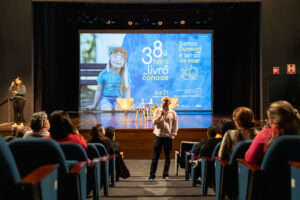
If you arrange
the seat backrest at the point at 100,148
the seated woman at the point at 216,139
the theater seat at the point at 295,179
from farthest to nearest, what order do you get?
the seat backrest at the point at 100,148 < the seated woman at the point at 216,139 < the theater seat at the point at 295,179

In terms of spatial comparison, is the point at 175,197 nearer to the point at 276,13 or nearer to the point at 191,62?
the point at 276,13

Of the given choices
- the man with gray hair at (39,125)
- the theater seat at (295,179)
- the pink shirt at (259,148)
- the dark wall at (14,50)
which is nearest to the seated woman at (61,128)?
the man with gray hair at (39,125)

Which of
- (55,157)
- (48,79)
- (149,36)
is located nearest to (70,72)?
(48,79)

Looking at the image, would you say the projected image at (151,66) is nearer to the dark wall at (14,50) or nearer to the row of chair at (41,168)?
the dark wall at (14,50)

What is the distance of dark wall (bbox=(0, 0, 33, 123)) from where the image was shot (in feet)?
28.9

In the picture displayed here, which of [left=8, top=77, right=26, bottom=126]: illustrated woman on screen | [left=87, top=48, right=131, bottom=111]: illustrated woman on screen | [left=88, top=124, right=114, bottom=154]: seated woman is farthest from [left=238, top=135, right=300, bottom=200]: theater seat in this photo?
[left=87, top=48, right=131, bottom=111]: illustrated woman on screen

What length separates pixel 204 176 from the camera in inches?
A: 128

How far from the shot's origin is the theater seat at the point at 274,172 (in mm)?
1848

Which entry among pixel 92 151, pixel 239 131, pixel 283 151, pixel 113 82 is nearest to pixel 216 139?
pixel 239 131

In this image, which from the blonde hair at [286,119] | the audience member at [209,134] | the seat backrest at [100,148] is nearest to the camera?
the blonde hair at [286,119]

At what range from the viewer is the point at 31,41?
8859 mm

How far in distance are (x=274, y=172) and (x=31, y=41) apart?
816 cm

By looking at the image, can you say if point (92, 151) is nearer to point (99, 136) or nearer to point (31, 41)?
point (99, 136)

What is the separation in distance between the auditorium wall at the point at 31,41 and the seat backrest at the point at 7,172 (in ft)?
25.7
